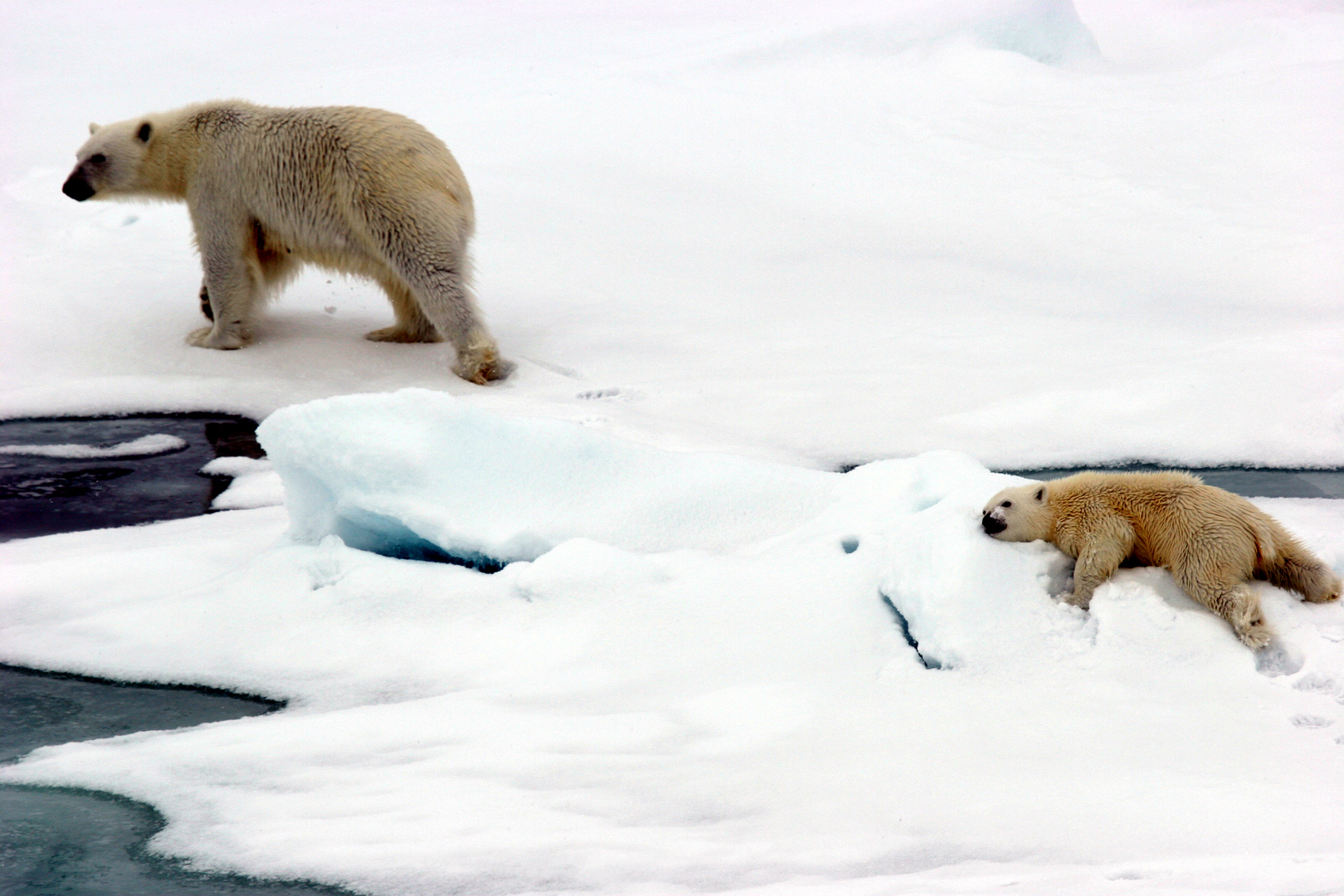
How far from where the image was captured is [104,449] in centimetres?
560

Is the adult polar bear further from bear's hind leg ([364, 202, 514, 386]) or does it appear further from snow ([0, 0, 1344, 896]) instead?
snow ([0, 0, 1344, 896])

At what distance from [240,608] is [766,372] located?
3737 millimetres

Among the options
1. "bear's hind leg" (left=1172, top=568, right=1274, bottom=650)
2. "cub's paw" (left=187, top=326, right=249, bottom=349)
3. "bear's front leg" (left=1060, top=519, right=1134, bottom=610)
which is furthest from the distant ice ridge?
"bear's hind leg" (left=1172, top=568, right=1274, bottom=650)

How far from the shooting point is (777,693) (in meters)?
2.96

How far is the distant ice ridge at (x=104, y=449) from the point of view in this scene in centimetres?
548

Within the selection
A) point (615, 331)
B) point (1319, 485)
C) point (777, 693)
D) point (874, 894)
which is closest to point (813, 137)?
point (615, 331)

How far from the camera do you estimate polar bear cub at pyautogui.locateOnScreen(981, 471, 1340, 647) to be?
9.80ft

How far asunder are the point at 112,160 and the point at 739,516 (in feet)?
15.8

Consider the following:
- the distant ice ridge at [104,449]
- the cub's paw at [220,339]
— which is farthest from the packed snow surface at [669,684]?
the cub's paw at [220,339]

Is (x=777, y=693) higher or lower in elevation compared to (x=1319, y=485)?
higher

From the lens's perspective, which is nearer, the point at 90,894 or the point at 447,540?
the point at 90,894

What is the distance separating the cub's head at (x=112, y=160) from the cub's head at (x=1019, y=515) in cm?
551

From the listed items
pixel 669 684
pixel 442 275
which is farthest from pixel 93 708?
pixel 442 275

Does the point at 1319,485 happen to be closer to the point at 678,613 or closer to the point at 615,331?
the point at 678,613
